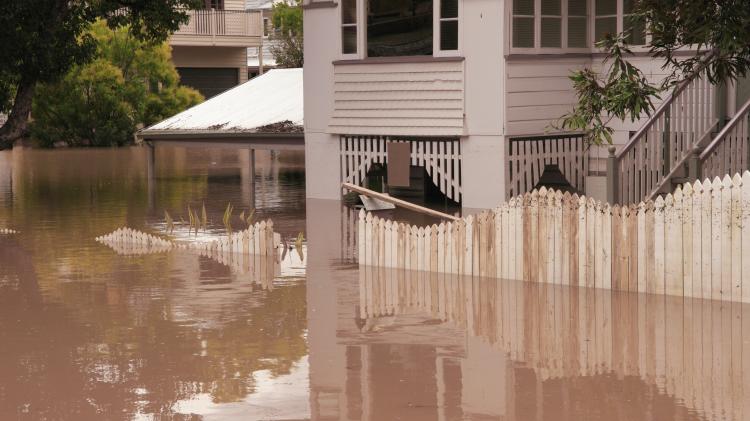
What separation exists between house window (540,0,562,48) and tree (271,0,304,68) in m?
27.4

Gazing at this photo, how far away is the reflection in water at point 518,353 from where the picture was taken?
9461 mm

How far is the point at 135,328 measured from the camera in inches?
494

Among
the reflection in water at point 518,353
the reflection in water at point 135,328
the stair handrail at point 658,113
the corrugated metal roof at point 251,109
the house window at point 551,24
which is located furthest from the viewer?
the corrugated metal roof at point 251,109

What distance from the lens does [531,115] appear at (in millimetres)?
22250

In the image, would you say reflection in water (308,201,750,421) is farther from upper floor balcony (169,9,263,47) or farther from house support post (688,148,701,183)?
upper floor balcony (169,9,263,47)

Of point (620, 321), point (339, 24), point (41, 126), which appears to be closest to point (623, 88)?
point (620, 321)

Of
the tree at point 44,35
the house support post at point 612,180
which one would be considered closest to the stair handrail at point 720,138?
the house support post at point 612,180

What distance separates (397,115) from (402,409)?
1391cm

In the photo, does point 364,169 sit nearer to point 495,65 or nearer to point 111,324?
point 495,65

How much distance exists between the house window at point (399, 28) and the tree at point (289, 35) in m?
26.3

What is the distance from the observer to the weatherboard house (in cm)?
2189

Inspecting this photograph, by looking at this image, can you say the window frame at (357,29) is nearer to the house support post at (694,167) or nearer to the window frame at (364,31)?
the window frame at (364,31)

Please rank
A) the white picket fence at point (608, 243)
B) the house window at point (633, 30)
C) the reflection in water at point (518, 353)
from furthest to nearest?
the house window at point (633, 30) → the white picket fence at point (608, 243) → the reflection in water at point (518, 353)

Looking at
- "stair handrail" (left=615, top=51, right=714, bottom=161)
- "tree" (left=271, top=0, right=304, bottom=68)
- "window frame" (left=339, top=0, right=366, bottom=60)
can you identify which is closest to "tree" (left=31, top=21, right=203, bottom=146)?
"tree" (left=271, top=0, right=304, bottom=68)
